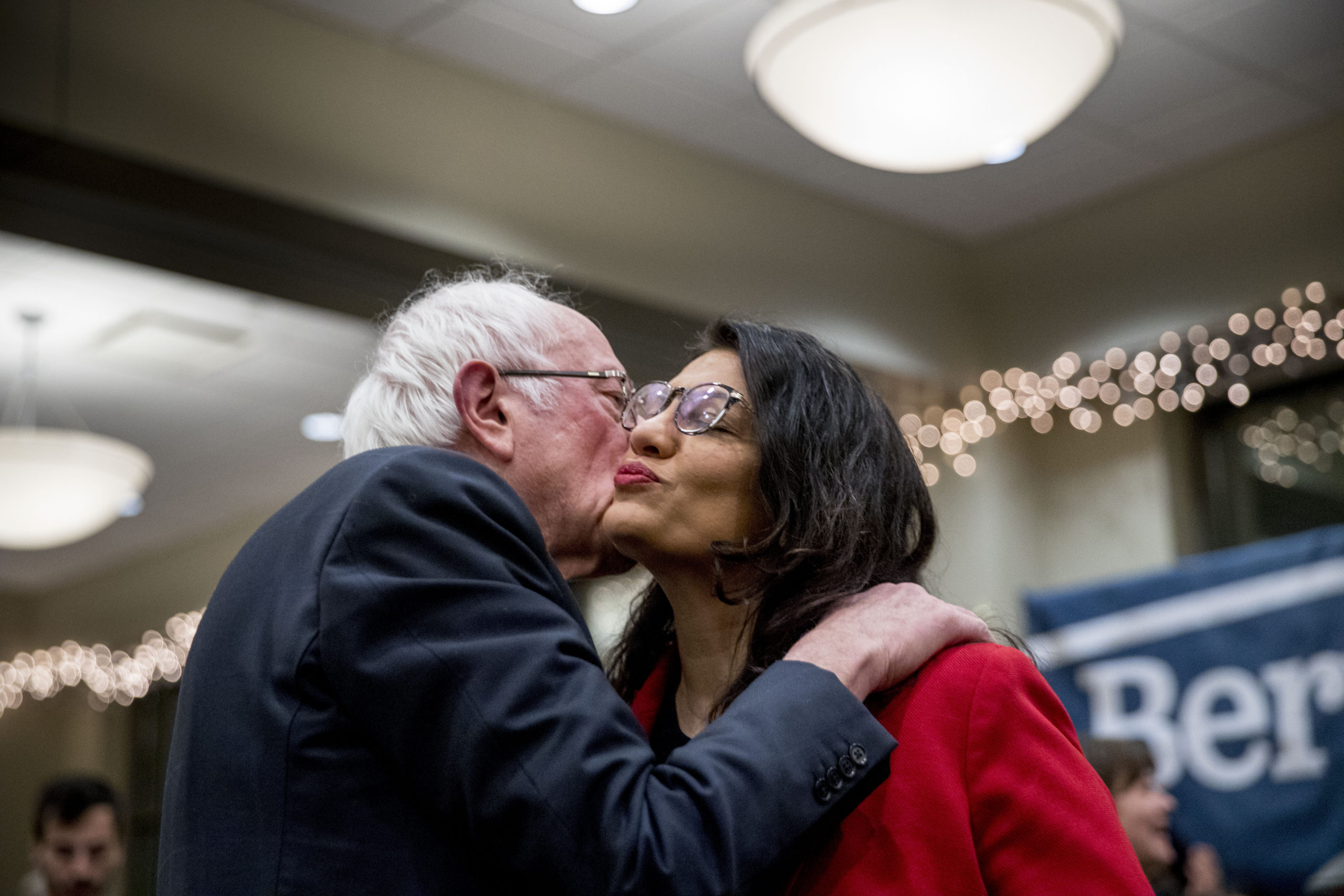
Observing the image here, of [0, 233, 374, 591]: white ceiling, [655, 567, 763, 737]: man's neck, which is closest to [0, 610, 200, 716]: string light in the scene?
[0, 233, 374, 591]: white ceiling

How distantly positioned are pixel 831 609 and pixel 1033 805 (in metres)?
0.28

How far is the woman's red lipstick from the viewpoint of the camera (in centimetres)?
147

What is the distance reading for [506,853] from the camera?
41.5 inches

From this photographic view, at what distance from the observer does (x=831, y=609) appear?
1.35m

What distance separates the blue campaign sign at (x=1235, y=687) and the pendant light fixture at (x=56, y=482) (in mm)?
3552

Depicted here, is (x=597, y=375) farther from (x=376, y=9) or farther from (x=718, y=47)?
(x=718, y=47)

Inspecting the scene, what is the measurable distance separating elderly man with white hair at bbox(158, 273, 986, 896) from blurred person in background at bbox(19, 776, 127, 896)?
9.97ft

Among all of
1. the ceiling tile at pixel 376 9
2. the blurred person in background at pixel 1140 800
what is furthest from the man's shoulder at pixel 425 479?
the ceiling tile at pixel 376 9

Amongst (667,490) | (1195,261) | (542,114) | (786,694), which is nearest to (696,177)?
(542,114)

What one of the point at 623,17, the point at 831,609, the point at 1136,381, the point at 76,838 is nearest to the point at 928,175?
the point at 1136,381

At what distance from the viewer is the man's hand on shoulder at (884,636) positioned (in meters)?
1.21

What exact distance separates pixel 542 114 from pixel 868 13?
5.11 ft

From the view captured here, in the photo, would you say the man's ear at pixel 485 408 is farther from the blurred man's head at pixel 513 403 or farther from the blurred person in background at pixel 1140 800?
the blurred person in background at pixel 1140 800

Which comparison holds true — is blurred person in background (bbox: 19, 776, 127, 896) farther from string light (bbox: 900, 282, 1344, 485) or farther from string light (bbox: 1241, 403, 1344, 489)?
string light (bbox: 1241, 403, 1344, 489)
